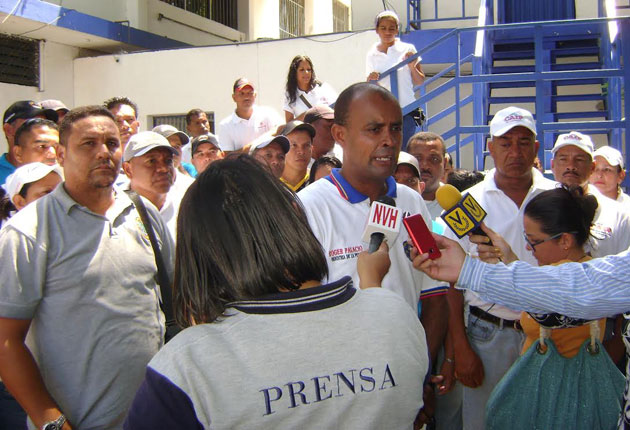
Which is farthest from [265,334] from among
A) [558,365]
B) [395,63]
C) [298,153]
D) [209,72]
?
[209,72]

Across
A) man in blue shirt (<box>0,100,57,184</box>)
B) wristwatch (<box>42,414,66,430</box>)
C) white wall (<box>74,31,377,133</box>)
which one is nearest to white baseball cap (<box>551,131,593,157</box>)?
wristwatch (<box>42,414,66,430</box>)

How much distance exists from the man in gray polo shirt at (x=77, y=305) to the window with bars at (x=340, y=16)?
16203 millimetres

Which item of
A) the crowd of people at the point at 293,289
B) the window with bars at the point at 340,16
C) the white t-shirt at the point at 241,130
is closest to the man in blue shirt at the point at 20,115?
the crowd of people at the point at 293,289

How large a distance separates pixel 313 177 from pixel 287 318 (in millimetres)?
3214

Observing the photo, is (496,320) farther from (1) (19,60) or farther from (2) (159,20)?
(2) (159,20)

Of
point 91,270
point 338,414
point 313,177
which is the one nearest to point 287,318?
point 338,414

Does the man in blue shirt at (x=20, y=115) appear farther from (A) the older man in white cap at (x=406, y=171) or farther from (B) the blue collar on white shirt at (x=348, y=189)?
(B) the blue collar on white shirt at (x=348, y=189)

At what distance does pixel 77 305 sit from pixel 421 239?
1439 mm

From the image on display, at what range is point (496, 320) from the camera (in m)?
3.34

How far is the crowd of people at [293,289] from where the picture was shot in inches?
55.1

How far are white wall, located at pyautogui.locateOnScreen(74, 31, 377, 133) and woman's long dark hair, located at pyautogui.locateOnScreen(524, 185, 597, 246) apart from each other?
817 centimetres

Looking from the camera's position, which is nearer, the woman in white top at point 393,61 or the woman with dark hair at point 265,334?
the woman with dark hair at point 265,334

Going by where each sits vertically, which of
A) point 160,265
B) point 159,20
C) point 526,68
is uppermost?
point 159,20

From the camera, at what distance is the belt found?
3.28m
